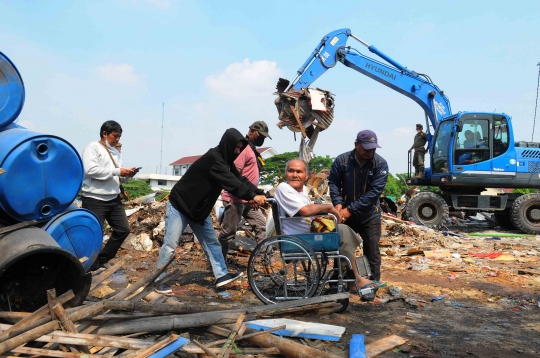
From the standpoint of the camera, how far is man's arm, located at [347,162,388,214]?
16.1 feet

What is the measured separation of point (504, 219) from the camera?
12758 millimetres

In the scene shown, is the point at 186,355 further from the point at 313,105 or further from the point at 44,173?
the point at 313,105

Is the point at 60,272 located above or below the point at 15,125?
below

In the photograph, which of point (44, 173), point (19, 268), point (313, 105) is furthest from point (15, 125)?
point (313, 105)

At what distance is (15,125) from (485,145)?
1102 centimetres

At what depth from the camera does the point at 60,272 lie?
12.2 ft

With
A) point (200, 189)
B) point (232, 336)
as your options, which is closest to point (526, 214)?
point (200, 189)

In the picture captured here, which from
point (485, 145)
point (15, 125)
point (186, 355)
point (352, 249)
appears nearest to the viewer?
point (186, 355)

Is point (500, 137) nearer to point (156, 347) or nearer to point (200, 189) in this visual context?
point (200, 189)

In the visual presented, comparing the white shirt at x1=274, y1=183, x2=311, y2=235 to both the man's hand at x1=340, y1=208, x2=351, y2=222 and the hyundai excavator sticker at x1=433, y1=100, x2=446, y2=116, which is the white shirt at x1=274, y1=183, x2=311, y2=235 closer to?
the man's hand at x1=340, y1=208, x2=351, y2=222

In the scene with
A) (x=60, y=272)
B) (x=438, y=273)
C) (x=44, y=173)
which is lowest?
(x=438, y=273)

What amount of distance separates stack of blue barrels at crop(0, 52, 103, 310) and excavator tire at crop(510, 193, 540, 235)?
36.0ft

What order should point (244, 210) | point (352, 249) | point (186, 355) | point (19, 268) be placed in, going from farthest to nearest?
point (244, 210), point (352, 249), point (19, 268), point (186, 355)

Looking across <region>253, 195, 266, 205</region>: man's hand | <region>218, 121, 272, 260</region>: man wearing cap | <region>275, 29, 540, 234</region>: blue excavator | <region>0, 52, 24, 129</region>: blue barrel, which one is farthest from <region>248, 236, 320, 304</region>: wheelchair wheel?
<region>275, 29, 540, 234</region>: blue excavator
